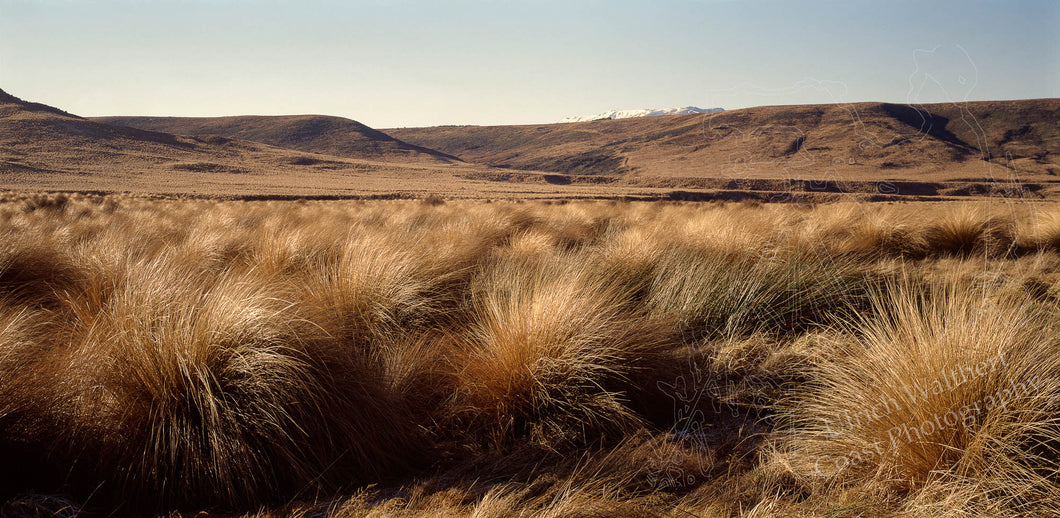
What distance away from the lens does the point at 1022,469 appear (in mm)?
1716

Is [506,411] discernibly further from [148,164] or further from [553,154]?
[553,154]

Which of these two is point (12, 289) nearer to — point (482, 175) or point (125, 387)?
point (125, 387)

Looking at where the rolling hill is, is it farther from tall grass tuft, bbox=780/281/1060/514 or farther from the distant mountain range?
tall grass tuft, bbox=780/281/1060/514

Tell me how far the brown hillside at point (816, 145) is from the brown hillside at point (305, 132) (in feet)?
57.2

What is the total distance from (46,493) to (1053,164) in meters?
78.9

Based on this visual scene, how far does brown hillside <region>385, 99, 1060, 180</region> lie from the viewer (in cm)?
6041

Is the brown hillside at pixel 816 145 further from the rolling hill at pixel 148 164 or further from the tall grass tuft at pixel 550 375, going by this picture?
the tall grass tuft at pixel 550 375

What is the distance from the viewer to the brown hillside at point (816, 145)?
2378 inches

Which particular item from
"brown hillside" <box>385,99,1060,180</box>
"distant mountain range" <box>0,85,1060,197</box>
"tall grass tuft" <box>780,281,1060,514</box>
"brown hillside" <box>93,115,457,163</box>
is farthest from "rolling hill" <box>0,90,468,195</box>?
"tall grass tuft" <box>780,281,1060,514</box>

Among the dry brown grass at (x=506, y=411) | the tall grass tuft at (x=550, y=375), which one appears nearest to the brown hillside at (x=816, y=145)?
the dry brown grass at (x=506, y=411)

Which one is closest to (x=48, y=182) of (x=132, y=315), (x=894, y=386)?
(x=132, y=315)

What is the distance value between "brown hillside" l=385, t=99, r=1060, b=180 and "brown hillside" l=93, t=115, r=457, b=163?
17446mm

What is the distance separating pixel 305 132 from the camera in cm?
11162

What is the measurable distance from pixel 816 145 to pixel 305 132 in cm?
9093
